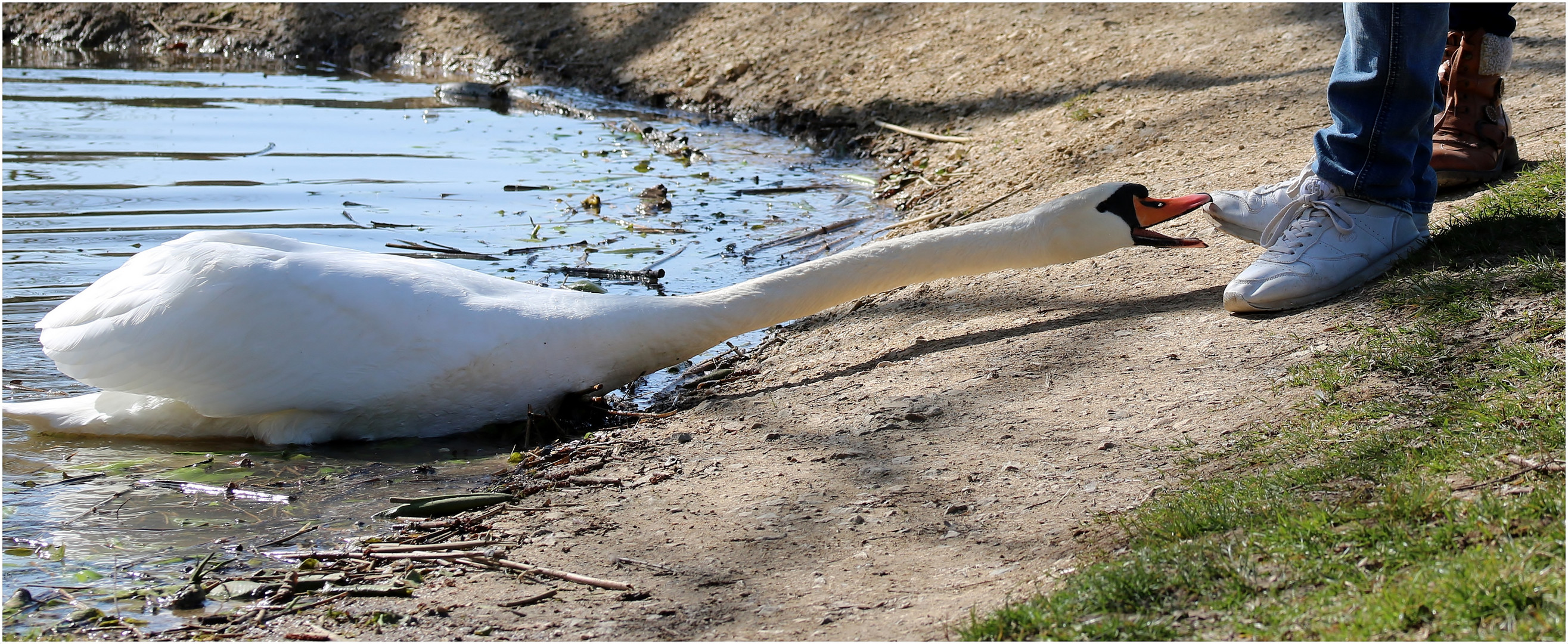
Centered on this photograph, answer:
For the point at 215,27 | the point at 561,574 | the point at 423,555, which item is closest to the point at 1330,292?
the point at 561,574

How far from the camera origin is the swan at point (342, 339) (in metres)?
4.38

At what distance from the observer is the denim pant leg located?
13.3 feet

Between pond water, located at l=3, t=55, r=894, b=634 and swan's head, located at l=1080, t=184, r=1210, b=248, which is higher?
swan's head, located at l=1080, t=184, r=1210, b=248

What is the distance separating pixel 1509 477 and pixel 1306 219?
1903mm

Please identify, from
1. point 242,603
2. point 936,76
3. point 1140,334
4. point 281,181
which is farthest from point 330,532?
point 936,76

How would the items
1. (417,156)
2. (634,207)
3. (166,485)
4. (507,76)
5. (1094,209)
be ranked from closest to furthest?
(166,485) < (1094,209) < (634,207) < (417,156) < (507,76)

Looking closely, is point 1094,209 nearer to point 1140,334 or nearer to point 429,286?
point 1140,334

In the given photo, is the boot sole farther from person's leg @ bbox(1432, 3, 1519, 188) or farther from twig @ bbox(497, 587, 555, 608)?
twig @ bbox(497, 587, 555, 608)

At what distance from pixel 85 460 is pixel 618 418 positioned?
187cm

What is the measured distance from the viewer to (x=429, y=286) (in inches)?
177

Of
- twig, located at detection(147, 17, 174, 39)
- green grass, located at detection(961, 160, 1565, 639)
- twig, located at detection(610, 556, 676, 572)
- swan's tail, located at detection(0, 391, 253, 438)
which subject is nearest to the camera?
green grass, located at detection(961, 160, 1565, 639)

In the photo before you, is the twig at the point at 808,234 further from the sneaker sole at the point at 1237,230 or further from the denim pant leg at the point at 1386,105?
the denim pant leg at the point at 1386,105

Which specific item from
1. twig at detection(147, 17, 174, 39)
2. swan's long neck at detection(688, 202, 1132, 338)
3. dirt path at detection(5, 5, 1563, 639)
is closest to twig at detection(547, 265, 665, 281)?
dirt path at detection(5, 5, 1563, 639)

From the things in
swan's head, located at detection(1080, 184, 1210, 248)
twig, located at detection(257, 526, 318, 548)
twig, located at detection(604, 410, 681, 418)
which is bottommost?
twig, located at detection(257, 526, 318, 548)
